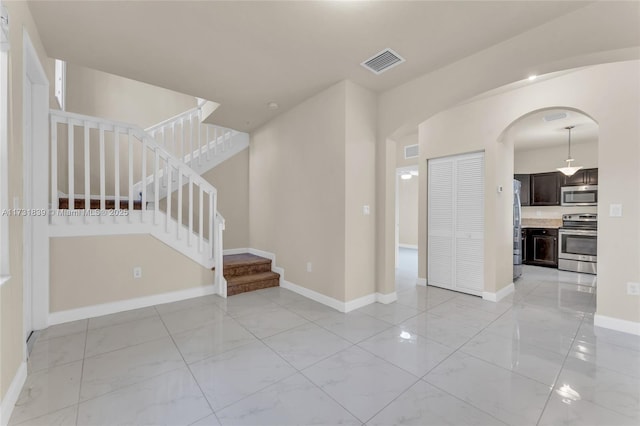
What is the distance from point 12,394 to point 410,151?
6.72 meters

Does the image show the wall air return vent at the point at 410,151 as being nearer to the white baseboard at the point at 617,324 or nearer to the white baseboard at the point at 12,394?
the white baseboard at the point at 617,324

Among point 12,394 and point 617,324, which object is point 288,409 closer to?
point 12,394

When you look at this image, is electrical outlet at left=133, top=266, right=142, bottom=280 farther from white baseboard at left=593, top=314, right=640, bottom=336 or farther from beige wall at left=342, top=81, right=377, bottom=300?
white baseboard at left=593, top=314, right=640, bottom=336

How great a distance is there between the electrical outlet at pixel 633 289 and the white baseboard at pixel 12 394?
5.11 meters

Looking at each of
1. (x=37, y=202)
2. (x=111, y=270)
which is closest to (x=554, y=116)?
(x=111, y=270)

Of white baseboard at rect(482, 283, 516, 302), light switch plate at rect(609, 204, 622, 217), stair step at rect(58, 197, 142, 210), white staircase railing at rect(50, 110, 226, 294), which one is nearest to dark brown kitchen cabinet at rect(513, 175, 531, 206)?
white baseboard at rect(482, 283, 516, 302)

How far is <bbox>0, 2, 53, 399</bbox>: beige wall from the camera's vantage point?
1605 millimetres

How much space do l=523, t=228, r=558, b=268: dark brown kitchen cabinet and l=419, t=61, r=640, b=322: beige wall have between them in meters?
3.44

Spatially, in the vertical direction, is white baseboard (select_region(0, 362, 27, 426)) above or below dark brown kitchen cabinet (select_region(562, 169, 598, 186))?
below

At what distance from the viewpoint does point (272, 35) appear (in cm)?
244

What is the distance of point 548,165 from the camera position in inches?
257

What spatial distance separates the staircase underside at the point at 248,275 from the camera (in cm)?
395

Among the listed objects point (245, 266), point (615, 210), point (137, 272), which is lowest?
point (245, 266)

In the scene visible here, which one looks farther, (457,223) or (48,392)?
(457,223)
